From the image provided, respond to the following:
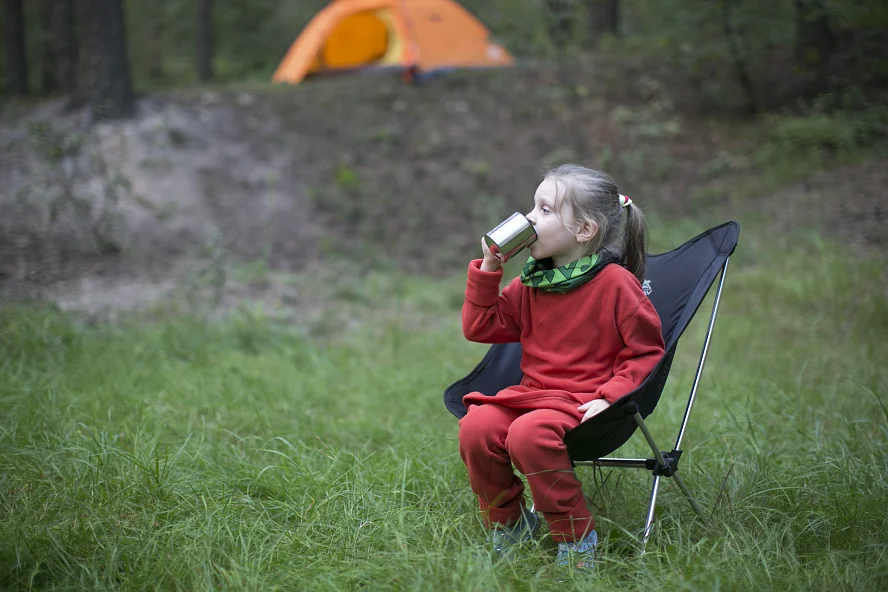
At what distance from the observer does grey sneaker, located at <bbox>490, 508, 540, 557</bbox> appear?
2242mm

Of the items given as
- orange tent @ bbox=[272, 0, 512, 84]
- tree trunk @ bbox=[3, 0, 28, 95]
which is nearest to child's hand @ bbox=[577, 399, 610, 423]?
orange tent @ bbox=[272, 0, 512, 84]

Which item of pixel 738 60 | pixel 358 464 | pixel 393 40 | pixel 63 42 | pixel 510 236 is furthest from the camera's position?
pixel 63 42

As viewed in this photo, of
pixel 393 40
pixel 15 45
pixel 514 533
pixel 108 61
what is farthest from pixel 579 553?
pixel 15 45

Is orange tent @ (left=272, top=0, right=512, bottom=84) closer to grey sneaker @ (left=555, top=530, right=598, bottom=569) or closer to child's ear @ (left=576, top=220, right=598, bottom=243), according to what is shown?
child's ear @ (left=576, top=220, right=598, bottom=243)

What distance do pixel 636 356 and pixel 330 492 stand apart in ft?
3.44

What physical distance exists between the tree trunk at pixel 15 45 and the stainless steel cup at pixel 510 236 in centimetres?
1059

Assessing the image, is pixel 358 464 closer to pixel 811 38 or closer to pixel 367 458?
pixel 367 458

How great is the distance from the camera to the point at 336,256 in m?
6.62

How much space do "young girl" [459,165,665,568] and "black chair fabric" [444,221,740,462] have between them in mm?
63

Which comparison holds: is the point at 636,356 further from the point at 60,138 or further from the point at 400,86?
the point at 400,86

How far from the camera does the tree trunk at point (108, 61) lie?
281 inches

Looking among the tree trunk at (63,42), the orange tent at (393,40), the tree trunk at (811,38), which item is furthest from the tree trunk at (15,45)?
the tree trunk at (811,38)

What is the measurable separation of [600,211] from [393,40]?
802 centimetres

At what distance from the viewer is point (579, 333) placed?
2328mm
